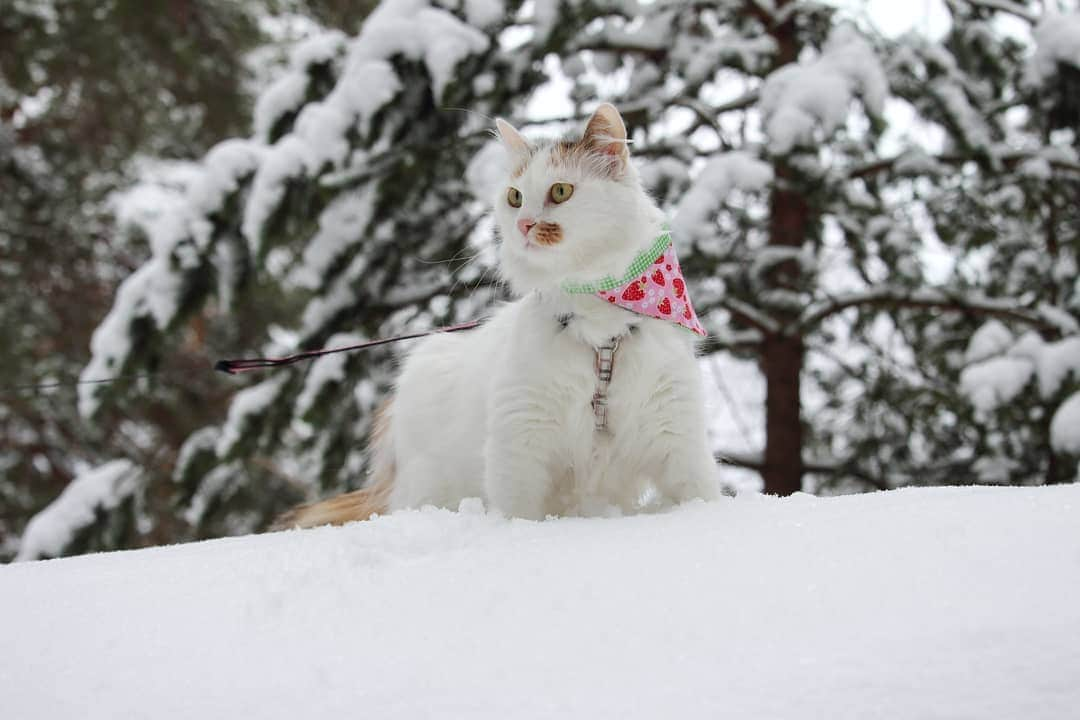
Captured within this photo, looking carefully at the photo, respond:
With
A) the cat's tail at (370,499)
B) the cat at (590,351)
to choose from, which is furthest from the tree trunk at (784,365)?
the cat at (590,351)

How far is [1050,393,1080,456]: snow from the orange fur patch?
2.44 meters

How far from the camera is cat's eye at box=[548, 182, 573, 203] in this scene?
79.4 inches

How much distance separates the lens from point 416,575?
1521 mm

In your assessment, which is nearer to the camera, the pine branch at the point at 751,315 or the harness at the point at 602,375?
the harness at the point at 602,375

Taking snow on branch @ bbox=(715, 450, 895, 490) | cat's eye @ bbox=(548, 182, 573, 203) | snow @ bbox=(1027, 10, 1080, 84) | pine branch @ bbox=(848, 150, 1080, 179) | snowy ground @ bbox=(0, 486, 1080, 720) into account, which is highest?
snow @ bbox=(1027, 10, 1080, 84)

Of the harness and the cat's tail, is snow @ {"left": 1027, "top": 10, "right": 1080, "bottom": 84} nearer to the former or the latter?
the harness

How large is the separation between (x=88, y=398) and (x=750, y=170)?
3126 mm

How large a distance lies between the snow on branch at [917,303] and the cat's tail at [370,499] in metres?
2.20

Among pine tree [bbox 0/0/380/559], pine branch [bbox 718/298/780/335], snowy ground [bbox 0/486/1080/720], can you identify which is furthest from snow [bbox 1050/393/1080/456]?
pine tree [bbox 0/0/380/559]

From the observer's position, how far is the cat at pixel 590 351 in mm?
2012

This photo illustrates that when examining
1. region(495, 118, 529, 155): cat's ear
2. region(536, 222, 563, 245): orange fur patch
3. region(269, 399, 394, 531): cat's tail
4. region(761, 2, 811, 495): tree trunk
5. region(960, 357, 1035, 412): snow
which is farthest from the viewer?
region(761, 2, 811, 495): tree trunk

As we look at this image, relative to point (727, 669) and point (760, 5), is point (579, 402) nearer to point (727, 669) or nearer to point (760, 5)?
point (727, 669)

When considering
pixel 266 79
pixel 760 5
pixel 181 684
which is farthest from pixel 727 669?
pixel 266 79

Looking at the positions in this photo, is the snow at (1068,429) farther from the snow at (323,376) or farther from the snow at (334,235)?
the snow at (334,235)
